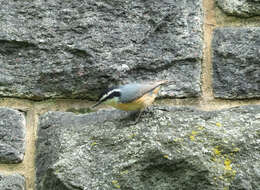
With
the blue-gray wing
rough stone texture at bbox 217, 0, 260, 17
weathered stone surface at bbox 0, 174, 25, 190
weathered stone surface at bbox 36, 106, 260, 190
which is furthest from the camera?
rough stone texture at bbox 217, 0, 260, 17

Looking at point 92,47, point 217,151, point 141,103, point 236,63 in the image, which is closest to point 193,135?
point 217,151

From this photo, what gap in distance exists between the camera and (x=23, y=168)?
8.51 ft

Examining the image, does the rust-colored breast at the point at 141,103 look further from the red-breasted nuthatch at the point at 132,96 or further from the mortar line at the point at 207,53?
the mortar line at the point at 207,53

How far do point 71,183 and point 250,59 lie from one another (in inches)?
47.7

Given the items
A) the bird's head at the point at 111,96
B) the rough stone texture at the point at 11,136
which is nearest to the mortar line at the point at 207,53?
the bird's head at the point at 111,96

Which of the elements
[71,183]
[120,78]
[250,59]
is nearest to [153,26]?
[120,78]

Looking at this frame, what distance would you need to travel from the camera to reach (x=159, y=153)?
2.38 meters

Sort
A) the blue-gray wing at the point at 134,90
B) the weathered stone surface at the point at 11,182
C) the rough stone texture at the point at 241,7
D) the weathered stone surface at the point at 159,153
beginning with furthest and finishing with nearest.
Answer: the rough stone texture at the point at 241,7 < the blue-gray wing at the point at 134,90 < the weathered stone surface at the point at 11,182 < the weathered stone surface at the point at 159,153

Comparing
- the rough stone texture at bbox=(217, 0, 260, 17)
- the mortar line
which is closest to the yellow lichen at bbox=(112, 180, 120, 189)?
the mortar line

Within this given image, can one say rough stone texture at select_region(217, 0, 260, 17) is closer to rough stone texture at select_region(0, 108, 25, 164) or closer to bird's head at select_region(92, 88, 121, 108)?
bird's head at select_region(92, 88, 121, 108)

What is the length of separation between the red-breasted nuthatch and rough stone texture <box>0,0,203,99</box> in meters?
0.07

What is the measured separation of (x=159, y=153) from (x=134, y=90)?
18.1 inches

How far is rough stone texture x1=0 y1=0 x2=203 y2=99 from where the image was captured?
271 centimetres

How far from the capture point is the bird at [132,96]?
2.60 metres
